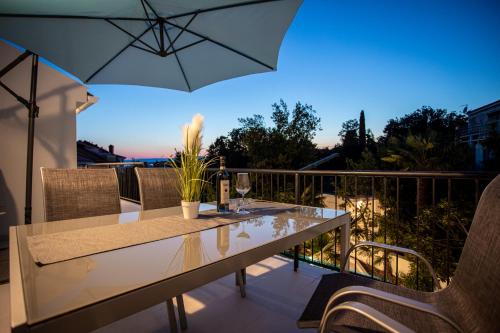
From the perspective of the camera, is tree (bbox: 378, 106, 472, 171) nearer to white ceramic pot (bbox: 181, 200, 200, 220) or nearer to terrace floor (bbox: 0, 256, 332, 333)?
terrace floor (bbox: 0, 256, 332, 333)

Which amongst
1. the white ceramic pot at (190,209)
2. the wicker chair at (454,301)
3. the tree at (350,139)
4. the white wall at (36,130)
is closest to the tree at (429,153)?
the tree at (350,139)

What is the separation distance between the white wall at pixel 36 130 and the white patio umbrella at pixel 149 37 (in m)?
1.71

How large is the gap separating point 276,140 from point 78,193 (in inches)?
594

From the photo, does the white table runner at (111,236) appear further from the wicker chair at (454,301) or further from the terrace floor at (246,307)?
the terrace floor at (246,307)

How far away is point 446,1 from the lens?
51.0 feet

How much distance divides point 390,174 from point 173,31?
2418 millimetres

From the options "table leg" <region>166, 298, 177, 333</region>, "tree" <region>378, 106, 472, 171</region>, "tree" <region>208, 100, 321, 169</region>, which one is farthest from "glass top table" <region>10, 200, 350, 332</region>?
"tree" <region>208, 100, 321, 169</region>

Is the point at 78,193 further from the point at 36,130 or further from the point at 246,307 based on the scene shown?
the point at 36,130

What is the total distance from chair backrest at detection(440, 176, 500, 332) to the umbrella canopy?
6.65ft

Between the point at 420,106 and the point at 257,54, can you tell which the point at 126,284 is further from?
the point at 420,106

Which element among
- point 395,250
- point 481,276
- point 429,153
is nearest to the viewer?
point 481,276

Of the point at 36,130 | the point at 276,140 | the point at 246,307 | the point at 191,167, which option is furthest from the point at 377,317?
the point at 276,140

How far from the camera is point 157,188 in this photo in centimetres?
Answer: 229

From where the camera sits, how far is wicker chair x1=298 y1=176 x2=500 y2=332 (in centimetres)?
81
